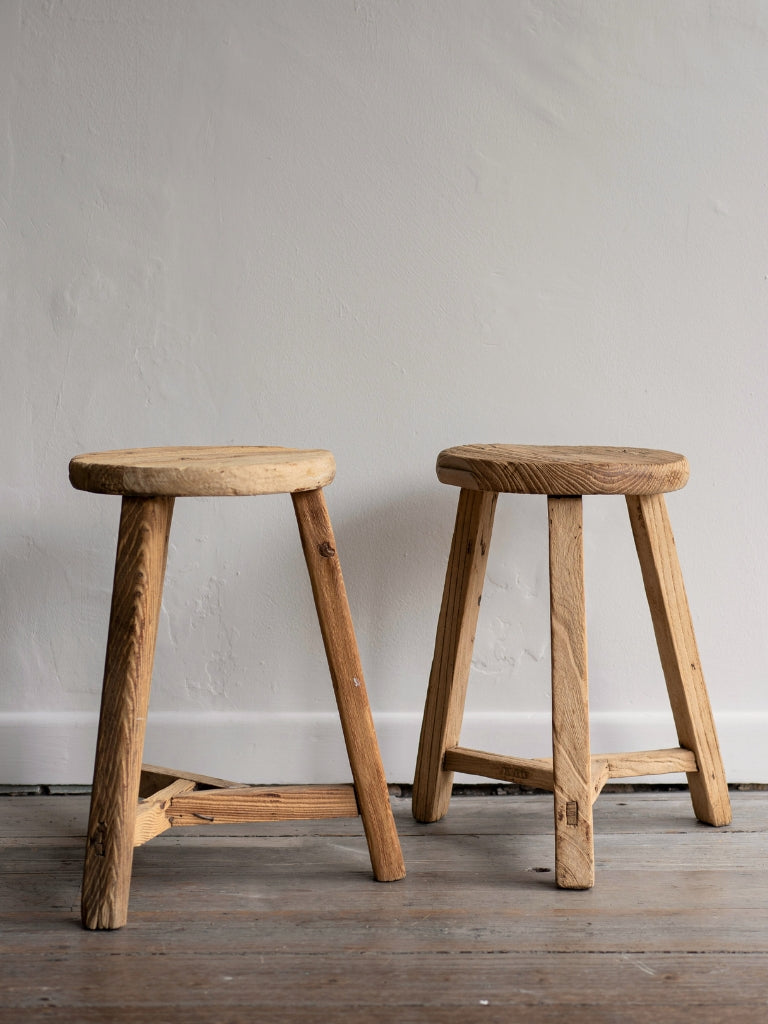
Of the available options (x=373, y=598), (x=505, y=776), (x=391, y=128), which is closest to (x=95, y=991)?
(x=505, y=776)

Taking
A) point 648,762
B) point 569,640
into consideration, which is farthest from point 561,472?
point 648,762

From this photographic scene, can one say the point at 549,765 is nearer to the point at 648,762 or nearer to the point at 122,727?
the point at 648,762

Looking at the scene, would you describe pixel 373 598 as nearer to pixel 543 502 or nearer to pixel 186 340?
pixel 543 502

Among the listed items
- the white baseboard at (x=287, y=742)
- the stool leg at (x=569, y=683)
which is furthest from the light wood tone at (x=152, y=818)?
the stool leg at (x=569, y=683)

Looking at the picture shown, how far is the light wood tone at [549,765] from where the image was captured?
146 cm

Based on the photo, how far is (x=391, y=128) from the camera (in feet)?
5.61

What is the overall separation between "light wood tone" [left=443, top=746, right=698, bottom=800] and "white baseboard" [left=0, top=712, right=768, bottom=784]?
0.64 feet

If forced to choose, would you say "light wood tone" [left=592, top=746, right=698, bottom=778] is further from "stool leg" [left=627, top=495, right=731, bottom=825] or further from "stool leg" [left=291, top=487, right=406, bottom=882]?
"stool leg" [left=291, top=487, right=406, bottom=882]

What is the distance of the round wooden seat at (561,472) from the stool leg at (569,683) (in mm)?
39

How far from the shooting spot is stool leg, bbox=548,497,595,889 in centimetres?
139

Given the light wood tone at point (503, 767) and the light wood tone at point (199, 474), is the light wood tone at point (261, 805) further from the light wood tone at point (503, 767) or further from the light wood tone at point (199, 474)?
the light wood tone at point (199, 474)

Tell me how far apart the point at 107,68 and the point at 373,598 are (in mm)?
1011

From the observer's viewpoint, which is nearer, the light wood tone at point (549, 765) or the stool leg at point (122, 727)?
the stool leg at point (122, 727)

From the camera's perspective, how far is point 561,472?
4.48 ft
